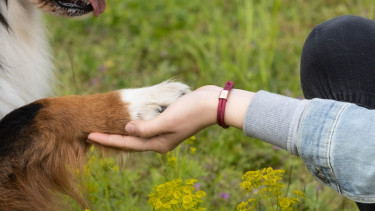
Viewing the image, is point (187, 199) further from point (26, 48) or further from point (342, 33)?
point (26, 48)

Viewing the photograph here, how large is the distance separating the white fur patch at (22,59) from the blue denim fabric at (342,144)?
45.8 inches

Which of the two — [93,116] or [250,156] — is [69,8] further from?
[250,156]

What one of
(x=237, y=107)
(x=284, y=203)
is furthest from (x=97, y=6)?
(x=284, y=203)

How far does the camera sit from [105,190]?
95.0 inches

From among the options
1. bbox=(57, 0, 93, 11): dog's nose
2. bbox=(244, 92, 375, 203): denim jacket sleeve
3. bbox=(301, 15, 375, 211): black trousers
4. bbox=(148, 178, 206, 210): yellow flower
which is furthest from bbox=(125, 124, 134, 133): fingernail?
bbox=(57, 0, 93, 11): dog's nose

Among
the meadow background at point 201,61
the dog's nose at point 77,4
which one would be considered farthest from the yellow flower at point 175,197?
the dog's nose at point 77,4

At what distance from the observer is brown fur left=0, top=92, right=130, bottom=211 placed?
1.84 m

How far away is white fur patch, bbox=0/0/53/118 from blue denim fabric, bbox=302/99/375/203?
116 centimetres

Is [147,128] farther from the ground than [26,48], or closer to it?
closer to it

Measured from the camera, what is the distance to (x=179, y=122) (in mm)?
1777

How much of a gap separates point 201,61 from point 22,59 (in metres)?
1.81

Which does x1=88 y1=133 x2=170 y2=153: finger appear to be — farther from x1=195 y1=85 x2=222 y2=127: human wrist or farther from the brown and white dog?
x1=195 y1=85 x2=222 y2=127: human wrist

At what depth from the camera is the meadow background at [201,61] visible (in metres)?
2.71

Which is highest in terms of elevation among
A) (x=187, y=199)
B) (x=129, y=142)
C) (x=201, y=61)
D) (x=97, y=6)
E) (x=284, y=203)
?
(x=97, y=6)
